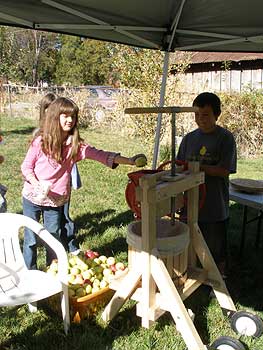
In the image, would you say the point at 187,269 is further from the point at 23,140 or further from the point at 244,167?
the point at 23,140

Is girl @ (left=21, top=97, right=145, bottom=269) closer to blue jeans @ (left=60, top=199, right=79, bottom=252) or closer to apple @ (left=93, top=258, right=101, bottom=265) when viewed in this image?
apple @ (left=93, top=258, right=101, bottom=265)

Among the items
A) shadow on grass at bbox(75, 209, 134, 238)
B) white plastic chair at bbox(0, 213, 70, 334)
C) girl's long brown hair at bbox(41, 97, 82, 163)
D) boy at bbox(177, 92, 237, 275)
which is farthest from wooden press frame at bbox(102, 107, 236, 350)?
A: shadow on grass at bbox(75, 209, 134, 238)

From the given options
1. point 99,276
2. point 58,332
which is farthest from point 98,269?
point 58,332

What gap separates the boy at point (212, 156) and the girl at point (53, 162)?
2.01ft

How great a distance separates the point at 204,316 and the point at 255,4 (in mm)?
2288

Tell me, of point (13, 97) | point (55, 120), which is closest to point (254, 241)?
point (55, 120)

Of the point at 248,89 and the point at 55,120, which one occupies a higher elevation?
the point at 248,89

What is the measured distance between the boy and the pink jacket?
0.70m

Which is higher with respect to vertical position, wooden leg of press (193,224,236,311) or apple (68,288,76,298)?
wooden leg of press (193,224,236,311)

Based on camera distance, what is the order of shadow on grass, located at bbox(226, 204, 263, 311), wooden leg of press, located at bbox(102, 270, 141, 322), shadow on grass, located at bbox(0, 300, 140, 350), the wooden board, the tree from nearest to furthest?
wooden leg of press, located at bbox(102, 270, 141, 322) → shadow on grass, located at bbox(0, 300, 140, 350) → shadow on grass, located at bbox(226, 204, 263, 311) → the wooden board → the tree

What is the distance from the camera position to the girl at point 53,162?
10.2 ft

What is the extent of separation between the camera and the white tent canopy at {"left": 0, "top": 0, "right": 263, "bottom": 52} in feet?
10.3

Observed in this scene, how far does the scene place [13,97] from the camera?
56.3 ft

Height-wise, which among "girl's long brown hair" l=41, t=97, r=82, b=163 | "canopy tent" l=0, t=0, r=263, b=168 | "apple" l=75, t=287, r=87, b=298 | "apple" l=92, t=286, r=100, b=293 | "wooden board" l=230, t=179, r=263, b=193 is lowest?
"apple" l=92, t=286, r=100, b=293
